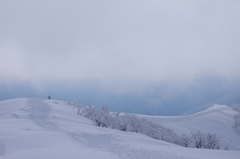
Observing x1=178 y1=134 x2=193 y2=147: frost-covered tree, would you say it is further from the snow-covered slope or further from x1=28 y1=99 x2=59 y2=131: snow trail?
x1=28 y1=99 x2=59 y2=131: snow trail

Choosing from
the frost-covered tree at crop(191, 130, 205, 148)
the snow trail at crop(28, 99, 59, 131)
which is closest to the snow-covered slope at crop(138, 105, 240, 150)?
the frost-covered tree at crop(191, 130, 205, 148)

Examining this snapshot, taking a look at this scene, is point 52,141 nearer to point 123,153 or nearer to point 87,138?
point 87,138

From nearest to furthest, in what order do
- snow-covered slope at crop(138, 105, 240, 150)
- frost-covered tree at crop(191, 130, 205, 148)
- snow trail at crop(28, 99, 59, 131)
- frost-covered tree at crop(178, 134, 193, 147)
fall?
snow trail at crop(28, 99, 59, 131)
frost-covered tree at crop(191, 130, 205, 148)
frost-covered tree at crop(178, 134, 193, 147)
snow-covered slope at crop(138, 105, 240, 150)

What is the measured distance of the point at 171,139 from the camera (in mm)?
23219

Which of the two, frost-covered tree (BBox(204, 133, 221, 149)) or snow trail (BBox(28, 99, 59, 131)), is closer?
snow trail (BBox(28, 99, 59, 131))

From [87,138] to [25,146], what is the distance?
415 cm

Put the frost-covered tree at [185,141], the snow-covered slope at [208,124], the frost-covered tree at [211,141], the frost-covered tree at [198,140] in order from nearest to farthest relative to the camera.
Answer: the frost-covered tree at [211,141], the frost-covered tree at [198,140], the frost-covered tree at [185,141], the snow-covered slope at [208,124]

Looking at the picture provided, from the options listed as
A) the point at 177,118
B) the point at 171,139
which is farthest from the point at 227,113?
the point at 171,139

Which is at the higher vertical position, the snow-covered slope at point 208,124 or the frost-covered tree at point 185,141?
the snow-covered slope at point 208,124

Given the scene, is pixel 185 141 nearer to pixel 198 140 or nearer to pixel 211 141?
pixel 198 140

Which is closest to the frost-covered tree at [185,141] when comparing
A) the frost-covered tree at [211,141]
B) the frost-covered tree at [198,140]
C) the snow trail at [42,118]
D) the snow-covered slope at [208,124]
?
the frost-covered tree at [198,140]

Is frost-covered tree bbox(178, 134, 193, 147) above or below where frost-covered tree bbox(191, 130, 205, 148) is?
below

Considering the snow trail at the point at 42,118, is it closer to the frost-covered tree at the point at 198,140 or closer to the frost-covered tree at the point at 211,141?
the frost-covered tree at the point at 198,140

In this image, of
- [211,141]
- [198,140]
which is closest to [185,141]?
[198,140]
